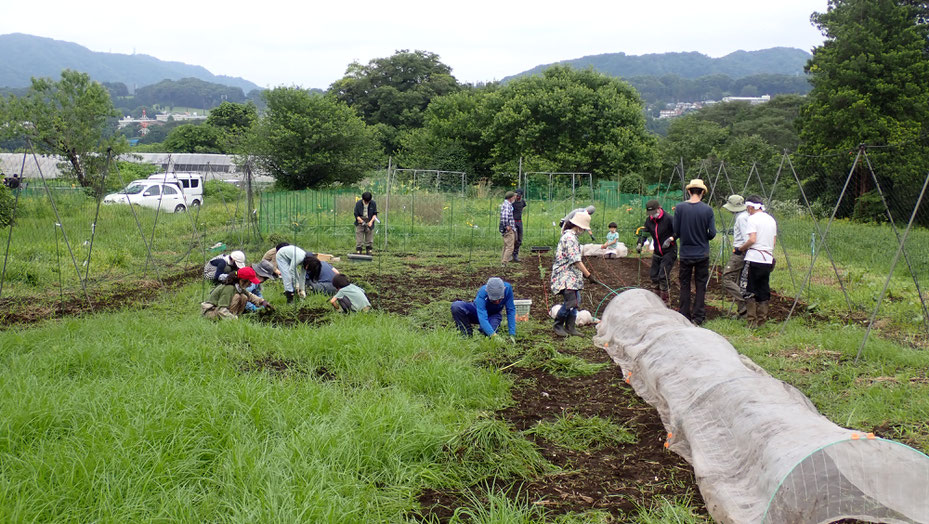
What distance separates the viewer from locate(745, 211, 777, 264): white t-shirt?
6605mm

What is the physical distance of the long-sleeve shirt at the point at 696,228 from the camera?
677 centimetres

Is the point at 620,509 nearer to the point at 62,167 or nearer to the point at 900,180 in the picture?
the point at 900,180

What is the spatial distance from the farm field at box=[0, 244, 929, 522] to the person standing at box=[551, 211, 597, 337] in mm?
362

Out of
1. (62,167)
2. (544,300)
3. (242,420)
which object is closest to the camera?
(242,420)

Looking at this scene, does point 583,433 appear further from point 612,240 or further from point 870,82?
point 870,82

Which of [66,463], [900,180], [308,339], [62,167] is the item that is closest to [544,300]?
[308,339]

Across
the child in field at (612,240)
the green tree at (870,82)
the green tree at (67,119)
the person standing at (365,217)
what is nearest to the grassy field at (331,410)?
the person standing at (365,217)

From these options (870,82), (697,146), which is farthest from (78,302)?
(697,146)

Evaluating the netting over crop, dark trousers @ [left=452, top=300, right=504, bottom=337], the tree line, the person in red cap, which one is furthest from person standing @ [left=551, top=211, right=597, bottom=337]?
the tree line

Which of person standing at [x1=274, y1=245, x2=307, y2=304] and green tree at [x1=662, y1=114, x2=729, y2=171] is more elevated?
green tree at [x1=662, y1=114, x2=729, y2=171]

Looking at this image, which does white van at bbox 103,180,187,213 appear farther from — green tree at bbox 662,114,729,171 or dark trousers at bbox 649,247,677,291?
green tree at bbox 662,114,729,171

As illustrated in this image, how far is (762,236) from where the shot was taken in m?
6.62

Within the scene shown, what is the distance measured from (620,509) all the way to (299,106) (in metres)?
21.9

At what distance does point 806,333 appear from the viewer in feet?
20.5
